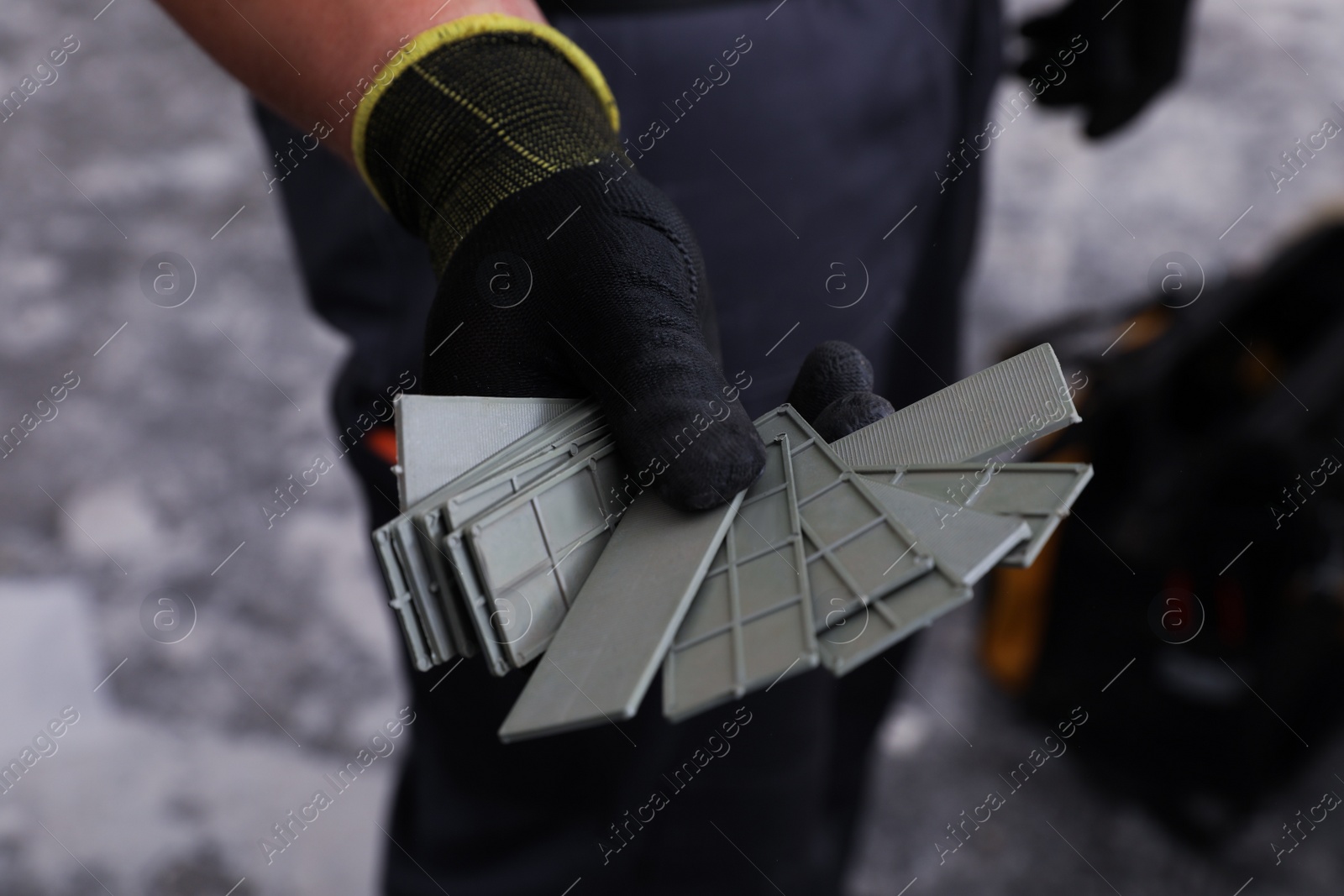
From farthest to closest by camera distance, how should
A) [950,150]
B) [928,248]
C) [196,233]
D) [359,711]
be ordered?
[196,233] < [359,711] < [928,248] < [950,150]

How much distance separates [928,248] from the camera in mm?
1875

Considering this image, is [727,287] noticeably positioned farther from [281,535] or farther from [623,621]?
[281,535]

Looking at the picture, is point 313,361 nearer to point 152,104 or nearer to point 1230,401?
point 152,104

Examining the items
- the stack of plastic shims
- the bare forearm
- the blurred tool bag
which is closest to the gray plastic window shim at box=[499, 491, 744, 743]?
the stack of plastic shims

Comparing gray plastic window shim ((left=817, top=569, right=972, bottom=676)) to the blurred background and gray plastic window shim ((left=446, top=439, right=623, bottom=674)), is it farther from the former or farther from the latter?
the blurred background

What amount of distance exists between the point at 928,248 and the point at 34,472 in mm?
2730

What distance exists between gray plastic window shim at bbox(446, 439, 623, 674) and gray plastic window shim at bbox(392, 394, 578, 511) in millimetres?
67

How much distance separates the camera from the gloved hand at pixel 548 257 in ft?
3.01

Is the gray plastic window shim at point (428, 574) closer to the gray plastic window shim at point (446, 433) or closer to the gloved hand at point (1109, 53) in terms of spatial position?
the gray plastic window shim at point (446, 433)

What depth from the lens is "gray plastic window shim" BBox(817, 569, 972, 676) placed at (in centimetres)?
75

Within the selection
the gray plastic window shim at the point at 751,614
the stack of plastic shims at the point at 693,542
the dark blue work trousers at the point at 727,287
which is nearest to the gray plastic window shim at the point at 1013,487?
the stack of plastic shims at the point at 693,542

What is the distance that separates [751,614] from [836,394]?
298 millimetres

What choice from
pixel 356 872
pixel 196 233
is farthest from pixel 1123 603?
pixel 196 233

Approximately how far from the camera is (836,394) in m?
1.03
